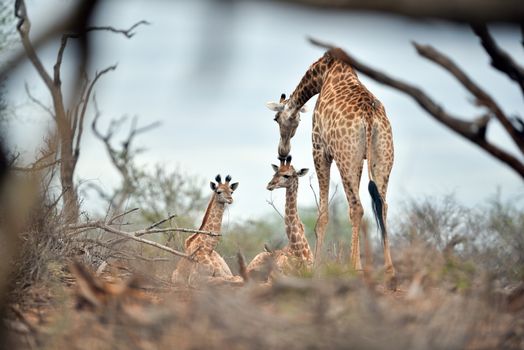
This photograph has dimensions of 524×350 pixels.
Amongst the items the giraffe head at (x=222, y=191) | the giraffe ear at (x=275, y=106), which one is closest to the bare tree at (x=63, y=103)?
the giraffe head at (x=222, y=191)

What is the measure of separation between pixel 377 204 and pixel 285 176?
1.76m

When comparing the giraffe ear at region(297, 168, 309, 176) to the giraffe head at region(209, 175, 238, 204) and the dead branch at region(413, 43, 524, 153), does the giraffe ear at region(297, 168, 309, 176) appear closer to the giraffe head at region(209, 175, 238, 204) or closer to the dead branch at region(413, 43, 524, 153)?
the giraffe head at region(209, 175, 238, 204)

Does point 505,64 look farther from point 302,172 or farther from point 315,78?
point 315,78

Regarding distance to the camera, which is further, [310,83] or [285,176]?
[310,83]

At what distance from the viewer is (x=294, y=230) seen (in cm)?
877

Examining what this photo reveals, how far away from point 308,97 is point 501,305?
6090 millimetres

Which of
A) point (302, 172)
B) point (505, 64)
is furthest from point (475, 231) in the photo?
point (505, 64)

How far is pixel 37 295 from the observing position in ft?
16.6

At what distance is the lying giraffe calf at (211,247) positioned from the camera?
7.50 metres

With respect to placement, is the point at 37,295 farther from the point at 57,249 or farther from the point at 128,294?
the point at 128,294

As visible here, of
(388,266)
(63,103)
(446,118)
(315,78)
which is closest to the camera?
(63,103)

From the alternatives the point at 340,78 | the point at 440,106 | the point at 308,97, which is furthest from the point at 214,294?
the point at 308,97

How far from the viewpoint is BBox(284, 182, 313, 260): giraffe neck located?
866 cm

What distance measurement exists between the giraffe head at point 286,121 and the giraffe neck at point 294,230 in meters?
0.52
